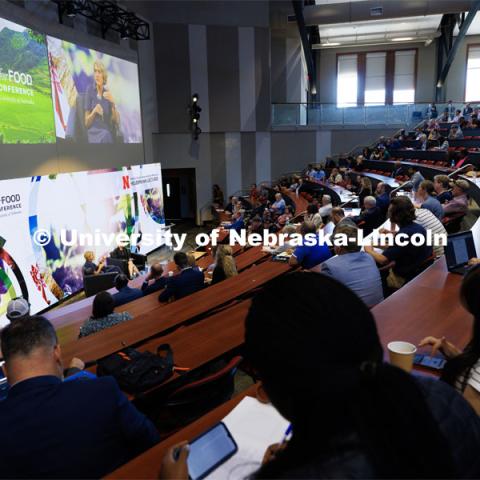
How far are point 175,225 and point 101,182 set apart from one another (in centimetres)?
665

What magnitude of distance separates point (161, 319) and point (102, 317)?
0.87m

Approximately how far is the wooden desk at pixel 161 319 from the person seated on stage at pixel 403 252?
3.68ft

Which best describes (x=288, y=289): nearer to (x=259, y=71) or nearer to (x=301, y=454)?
(x=301, y=454)

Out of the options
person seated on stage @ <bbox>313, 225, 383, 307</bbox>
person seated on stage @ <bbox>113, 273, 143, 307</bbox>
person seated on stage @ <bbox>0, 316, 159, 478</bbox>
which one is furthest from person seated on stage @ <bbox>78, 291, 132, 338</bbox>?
person seated on stage @ <bbox>0, 316, 159, 478</bbox>

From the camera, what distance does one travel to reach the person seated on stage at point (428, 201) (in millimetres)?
5242

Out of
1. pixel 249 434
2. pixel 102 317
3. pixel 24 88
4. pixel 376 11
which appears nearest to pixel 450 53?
pixel 376 11

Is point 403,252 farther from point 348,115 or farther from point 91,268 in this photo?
point 348,115

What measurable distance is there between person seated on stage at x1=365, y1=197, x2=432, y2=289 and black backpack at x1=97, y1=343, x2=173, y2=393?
6.88 feet

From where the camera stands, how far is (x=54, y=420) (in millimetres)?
1389

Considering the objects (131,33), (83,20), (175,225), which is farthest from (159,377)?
(175,225)

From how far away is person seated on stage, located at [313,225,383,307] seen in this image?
2.87 m

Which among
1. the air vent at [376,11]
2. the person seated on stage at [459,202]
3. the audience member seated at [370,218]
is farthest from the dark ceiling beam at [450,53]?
the person seated on stage at [459,202]

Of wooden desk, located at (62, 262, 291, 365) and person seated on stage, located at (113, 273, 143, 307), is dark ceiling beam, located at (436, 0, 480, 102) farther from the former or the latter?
person seated on stage, located at (113, 273, 143, 307)

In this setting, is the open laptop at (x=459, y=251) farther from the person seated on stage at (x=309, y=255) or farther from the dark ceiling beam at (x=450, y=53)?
the dark ceiling beam at (x=450, y=53)
